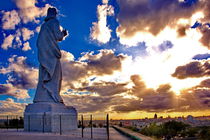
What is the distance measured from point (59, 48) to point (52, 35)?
4.49ft

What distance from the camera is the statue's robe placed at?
22.5m

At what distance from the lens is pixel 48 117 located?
20.6 m

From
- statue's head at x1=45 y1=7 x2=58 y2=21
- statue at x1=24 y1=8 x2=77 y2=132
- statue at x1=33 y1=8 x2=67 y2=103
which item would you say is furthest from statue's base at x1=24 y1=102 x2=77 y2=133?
statue's head at x1=45 y1=7 x2=58 y2=21

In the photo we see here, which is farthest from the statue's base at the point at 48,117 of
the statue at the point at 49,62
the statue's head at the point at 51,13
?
the statue's head at the point at 51,13

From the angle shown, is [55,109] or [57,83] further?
[57,83]

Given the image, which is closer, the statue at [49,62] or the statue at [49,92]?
the statue at [49,92]

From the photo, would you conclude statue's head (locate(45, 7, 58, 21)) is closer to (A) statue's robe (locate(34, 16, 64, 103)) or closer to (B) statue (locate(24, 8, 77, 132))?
(B) statue (locate(24, 8, 77, 132))

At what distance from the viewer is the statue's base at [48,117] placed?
2056 centimetres

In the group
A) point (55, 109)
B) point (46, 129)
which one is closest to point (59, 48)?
point (55, 109)

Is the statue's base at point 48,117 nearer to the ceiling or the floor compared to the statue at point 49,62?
nearer to the floor

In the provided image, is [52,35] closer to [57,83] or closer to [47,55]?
[47,55]

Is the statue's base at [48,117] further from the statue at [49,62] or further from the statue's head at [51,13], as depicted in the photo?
the statue's head at [51,13]

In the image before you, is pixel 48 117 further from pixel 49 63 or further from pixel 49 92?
pixel 49 63

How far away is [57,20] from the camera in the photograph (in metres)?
24.0
